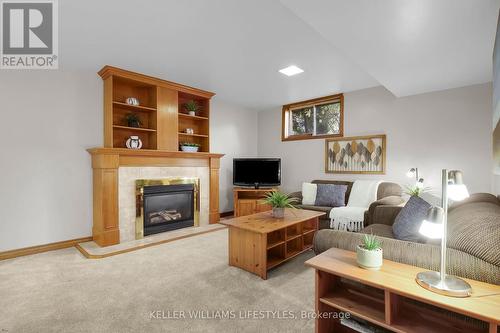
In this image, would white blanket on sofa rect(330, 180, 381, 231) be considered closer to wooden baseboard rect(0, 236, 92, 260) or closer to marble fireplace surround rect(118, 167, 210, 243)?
marble fireplace surround rect(118, 167, 210, 243)

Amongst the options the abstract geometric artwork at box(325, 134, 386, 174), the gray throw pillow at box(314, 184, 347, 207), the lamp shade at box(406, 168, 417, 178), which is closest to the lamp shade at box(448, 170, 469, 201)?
the lamp shade at box(406, 168, 417, 178)

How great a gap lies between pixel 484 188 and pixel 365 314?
3366 mm

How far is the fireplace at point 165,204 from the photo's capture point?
3.76 meters

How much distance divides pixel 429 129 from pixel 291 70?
2.34 m

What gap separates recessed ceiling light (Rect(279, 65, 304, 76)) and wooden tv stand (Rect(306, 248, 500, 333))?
2623mm

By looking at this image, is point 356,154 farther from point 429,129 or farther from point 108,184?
point 108,184

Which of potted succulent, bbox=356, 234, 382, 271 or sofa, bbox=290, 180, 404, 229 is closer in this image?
potted succulent, bbox=356, 234, 382, 271

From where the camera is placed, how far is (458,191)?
1.23 metres

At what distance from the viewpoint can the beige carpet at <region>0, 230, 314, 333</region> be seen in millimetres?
1778

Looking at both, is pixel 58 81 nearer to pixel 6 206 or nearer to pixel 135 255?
pixel 6 206

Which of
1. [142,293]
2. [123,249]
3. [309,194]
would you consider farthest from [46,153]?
[309,194]

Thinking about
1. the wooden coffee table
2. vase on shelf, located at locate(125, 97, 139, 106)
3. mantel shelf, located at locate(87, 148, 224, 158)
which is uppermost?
vase on shelf, located at locate(125, 97, 139, 106)

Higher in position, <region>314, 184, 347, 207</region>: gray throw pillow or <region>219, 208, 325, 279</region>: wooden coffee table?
<region>314, 184, 347, 207</region>: gray throw pillow

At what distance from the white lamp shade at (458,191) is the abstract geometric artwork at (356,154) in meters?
3.17
